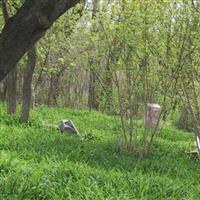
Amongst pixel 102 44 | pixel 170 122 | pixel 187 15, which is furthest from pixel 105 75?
pixel 170 122

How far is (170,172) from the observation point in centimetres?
761

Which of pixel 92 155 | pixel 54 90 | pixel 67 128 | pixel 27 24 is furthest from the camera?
pixel 54 90

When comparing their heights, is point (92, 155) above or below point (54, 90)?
below

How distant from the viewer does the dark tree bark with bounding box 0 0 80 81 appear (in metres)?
3.95

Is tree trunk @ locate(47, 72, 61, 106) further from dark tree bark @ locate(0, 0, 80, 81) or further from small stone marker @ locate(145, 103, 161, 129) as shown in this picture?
dark tree bark @ locate(0, 0, 80, 81)

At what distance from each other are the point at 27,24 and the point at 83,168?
283 centimetres

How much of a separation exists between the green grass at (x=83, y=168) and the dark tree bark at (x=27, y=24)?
181 cm

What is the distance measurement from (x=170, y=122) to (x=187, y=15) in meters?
12.7

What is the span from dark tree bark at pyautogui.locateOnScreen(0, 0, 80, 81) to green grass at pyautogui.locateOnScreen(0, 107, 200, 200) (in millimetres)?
1807

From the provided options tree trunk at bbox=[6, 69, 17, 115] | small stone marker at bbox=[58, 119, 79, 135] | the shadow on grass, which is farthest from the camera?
tree trunk at bbox=[6, 69, 17, 115]

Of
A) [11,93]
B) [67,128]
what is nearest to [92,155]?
[67,128]

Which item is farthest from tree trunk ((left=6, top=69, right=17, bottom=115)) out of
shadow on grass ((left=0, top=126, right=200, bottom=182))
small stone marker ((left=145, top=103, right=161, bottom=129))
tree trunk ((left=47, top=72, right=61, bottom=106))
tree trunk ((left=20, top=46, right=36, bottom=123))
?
tree trunk ((left=47, top=72, right=61, bottom=106))

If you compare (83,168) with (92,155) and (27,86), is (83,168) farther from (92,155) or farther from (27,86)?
(27,86)

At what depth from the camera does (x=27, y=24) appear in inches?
156
